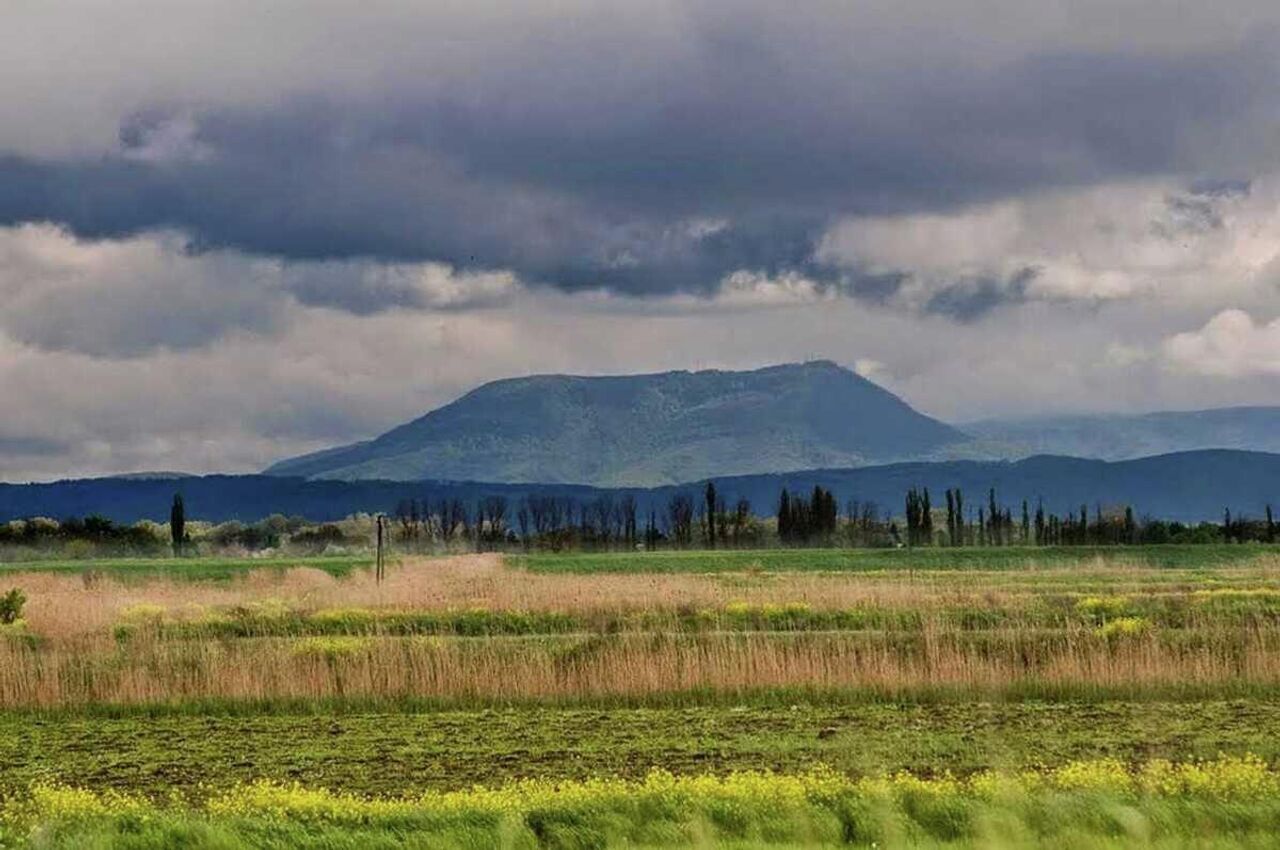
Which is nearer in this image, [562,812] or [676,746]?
[562,812]

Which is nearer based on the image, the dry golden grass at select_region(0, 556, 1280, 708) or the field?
the field

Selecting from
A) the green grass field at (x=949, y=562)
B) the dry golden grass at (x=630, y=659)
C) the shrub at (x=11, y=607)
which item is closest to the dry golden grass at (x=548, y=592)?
the dry golden grass at (x=630, y=659)

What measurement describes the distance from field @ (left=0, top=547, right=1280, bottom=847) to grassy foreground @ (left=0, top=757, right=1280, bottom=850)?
56 millimetres

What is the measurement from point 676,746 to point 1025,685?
10481 millimetres

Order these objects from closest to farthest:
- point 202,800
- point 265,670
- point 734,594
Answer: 1. point 202,800
2. point 265,670
3. point 734,594

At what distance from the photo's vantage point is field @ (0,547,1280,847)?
60.5 feet

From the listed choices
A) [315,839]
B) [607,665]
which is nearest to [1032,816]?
[315,839]

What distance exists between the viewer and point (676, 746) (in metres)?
27.8

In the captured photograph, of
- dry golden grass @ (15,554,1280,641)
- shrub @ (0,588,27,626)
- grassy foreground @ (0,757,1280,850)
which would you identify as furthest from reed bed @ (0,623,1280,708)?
grassy foreground @ (0,757,1280,850)

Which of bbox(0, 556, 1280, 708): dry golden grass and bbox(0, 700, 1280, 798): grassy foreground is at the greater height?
bbox(0, 556, 1280, 708): dry golden grass

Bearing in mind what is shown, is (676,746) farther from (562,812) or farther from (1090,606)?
(1090,606)

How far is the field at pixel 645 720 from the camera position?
1845cm

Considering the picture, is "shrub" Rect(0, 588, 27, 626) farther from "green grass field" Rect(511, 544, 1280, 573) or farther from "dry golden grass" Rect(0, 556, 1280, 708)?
"green grass field" Rect(511, 544, 1280, 573)

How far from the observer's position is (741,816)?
18.5 meters
